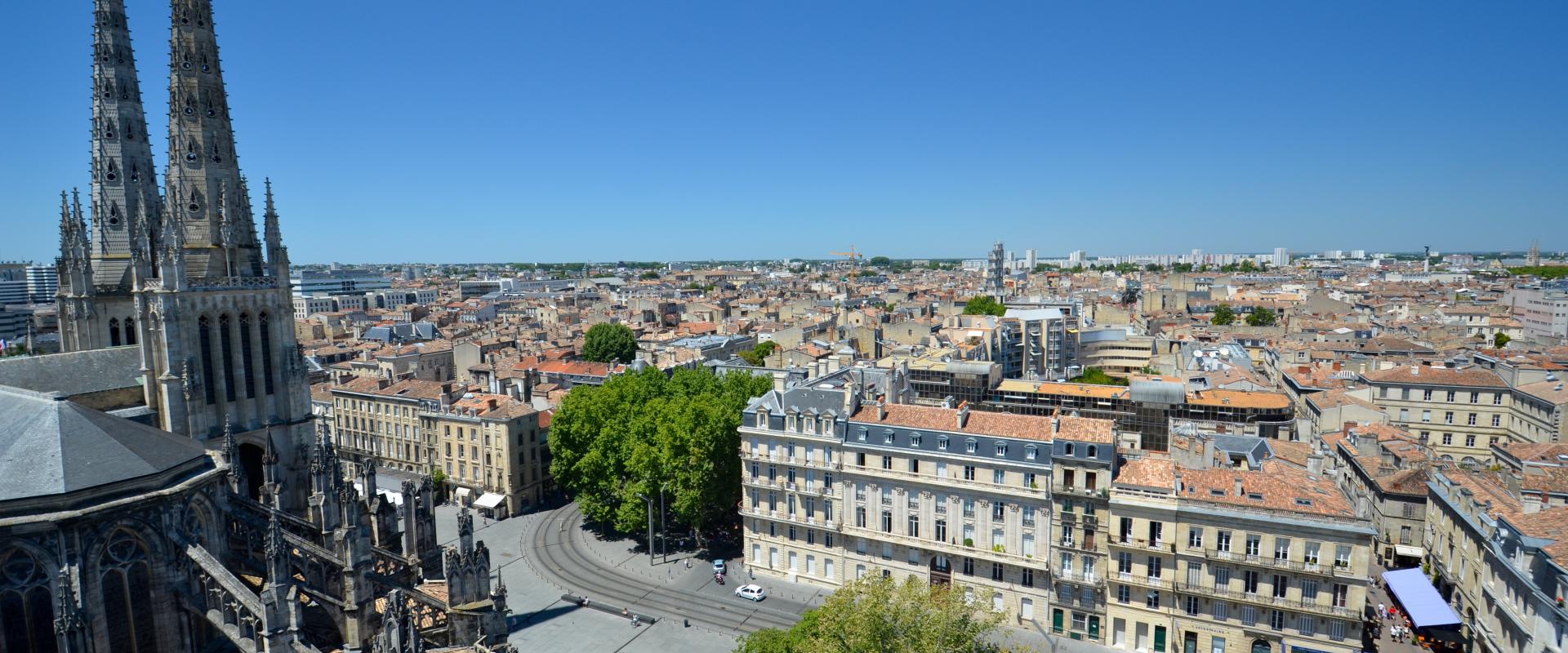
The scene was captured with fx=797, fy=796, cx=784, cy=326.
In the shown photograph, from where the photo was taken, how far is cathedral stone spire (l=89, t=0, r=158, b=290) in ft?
117

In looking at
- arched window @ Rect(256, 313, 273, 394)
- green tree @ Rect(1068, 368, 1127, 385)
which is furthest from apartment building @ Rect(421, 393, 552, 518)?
green tree @ Rect(1068, 368, 1127, 385)

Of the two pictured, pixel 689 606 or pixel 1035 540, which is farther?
pixel 689 606

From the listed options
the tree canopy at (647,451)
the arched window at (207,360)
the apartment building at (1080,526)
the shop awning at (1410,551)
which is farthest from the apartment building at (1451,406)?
the arched window at (207,360)

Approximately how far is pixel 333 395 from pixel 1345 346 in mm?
103775

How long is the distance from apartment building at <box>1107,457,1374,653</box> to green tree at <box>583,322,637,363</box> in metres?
71.6

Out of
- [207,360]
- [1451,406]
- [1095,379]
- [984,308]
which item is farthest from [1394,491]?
[984,308]

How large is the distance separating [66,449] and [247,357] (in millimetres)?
16643

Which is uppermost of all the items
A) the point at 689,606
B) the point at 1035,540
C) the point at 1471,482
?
the point at 1471,482

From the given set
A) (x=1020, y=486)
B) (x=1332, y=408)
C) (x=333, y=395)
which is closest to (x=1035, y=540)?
(x=1020, y=486)

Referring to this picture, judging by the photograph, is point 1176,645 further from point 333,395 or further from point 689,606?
point 333,395

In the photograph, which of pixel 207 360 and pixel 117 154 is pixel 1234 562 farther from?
pixel 117 154

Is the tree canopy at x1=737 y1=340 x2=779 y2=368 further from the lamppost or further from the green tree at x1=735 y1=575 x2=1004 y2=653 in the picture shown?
the green tree at x1=735 y1=575 x2=1004 y2=653

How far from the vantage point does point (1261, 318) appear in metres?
132

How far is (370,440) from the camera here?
229ft
